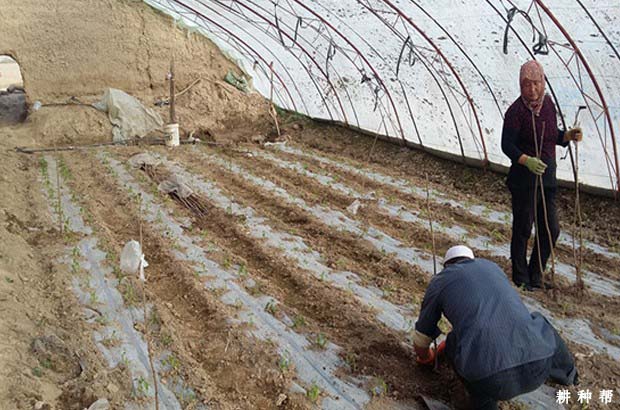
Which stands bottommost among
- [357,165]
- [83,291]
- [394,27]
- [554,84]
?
[83,291]

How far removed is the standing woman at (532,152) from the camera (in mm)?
3785

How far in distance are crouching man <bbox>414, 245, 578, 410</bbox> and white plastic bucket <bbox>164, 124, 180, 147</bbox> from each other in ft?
28.1

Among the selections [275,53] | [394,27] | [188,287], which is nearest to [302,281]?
[188,287]

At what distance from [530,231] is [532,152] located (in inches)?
25.6

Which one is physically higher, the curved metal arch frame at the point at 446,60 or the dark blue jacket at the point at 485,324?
the curved metal arch frame at the point at 446,60

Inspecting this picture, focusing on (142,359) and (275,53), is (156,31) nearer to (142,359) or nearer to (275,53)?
(275,53)

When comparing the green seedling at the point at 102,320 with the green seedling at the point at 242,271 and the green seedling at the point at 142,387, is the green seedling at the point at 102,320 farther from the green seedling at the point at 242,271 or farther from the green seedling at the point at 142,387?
the green seedling at the point at 242,271

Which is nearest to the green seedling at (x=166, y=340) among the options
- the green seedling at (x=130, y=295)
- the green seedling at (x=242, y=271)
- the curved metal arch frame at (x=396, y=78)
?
the green seedling at (x=130, y=295)

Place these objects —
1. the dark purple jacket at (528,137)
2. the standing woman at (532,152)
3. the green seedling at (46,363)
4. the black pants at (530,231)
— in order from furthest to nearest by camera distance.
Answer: the black pants at (530,231) < the dark purple jacket at (528,137) < the standing woman at (532,152) < the green seedling at (46,363)

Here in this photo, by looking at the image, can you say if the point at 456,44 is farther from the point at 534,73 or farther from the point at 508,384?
the point at 508,384

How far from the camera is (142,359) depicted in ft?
11.7

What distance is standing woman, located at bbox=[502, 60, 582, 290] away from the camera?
12.4ft

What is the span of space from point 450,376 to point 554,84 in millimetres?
4078

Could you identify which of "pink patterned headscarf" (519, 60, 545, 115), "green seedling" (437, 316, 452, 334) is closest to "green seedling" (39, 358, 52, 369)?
"green seedling" (437, 316, 452, 334)
